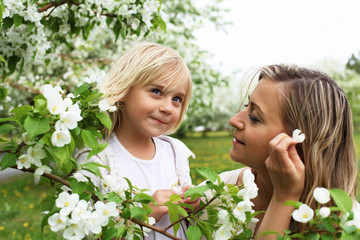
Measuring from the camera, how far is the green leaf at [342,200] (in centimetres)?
97

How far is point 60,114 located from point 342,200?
0.82 metres

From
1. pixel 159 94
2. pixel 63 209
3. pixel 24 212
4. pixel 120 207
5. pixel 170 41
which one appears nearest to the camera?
pixel 63 209

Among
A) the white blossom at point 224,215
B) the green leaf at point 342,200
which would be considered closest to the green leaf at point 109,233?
the white blossom at point 224,215

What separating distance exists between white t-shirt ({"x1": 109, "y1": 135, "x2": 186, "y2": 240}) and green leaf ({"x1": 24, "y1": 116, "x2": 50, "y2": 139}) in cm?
89

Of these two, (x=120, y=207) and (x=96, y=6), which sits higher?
(x=96, y=6)

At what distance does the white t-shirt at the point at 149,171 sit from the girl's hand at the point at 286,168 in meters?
0.72

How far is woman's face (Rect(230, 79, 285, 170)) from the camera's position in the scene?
1.54m

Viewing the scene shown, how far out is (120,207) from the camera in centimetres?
132

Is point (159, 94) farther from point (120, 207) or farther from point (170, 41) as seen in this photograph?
point (170, 41)

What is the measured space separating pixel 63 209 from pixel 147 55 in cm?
125

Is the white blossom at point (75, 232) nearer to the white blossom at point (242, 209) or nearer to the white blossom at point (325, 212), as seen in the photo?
the white blossom at point (242, 209)

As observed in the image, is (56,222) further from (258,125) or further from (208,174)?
(258,125)

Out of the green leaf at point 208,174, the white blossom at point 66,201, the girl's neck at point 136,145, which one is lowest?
the girl's neck at point 136,145

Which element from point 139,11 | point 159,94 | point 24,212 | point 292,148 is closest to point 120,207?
point 292,148
